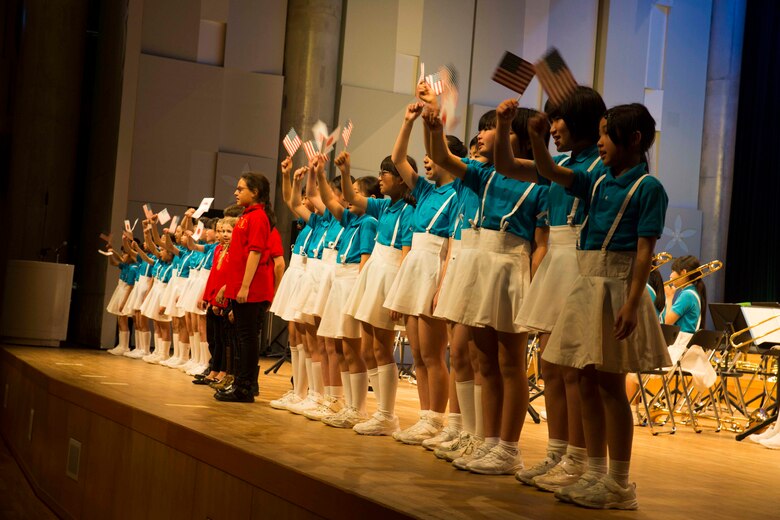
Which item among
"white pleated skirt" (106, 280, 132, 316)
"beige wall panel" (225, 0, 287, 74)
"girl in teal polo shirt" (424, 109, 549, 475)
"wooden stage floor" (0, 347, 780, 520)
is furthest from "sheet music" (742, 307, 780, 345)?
"beige wall panel" (225, 0, 287, 74)

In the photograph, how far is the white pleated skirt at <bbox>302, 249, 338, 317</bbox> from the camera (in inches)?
205

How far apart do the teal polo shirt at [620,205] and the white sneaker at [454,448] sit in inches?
43.6

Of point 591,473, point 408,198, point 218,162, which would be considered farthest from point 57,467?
point 218,162

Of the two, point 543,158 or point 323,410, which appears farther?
point 323,410

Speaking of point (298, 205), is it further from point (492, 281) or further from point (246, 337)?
point (492, 281)

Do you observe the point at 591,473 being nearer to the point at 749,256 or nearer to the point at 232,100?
the point at 232,100

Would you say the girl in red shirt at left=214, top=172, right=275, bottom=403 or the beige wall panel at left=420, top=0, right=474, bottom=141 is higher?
the beige wall panel at left=420, top=0, right=474, bottom=141

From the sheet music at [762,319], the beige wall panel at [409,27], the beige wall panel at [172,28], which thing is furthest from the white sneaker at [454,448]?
the beige wall panel at [409,27]

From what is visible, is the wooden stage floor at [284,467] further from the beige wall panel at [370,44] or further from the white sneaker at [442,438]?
the beige wall panel at [370,44]

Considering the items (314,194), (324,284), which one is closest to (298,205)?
(314,194)

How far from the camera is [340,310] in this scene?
4980mm

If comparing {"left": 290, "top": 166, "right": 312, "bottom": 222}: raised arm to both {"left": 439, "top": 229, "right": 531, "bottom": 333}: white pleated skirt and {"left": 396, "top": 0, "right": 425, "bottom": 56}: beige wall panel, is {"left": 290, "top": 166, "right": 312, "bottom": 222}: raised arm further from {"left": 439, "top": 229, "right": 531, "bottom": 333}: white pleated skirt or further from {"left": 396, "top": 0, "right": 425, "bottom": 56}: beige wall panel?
{"left": 396, "top": 0, "right": 425, "bottom": 56}: beige wall panel

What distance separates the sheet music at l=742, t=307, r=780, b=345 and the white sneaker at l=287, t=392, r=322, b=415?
3393 mm

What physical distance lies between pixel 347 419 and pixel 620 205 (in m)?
2.25
